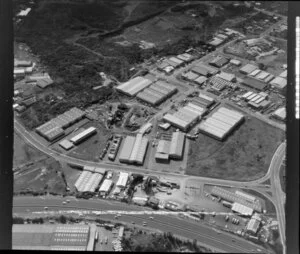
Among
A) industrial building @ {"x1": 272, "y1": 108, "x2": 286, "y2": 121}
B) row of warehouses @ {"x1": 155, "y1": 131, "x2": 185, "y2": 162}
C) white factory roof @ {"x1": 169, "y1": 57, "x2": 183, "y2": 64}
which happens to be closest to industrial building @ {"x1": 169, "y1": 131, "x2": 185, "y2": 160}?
row of warehouses @ {"x1": 155, "y1": 131, "x2": 185, "y2": 162}

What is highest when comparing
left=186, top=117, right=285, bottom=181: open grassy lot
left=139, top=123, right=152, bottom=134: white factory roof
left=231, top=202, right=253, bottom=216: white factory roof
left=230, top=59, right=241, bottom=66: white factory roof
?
left=230, top=59, right=241, bottom=66: white factory roof

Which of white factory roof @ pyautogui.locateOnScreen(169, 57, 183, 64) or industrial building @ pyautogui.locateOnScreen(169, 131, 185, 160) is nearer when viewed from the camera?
industrial building @ pyautogui.locateOnScreen(169, 131, 185, 160)

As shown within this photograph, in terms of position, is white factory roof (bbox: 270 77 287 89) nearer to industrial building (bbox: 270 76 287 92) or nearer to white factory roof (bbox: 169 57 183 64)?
industrial building (bbox: 270 76 287 92)

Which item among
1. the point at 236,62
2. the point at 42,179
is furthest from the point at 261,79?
the point at 42,179

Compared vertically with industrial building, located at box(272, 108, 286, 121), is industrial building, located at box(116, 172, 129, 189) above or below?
below

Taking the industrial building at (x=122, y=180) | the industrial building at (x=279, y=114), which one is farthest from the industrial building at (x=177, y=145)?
the industrial building at (x=279, y=114)

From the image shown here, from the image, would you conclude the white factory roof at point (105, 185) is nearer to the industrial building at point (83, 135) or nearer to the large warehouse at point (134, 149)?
the large warehouse at point (134, 149)
